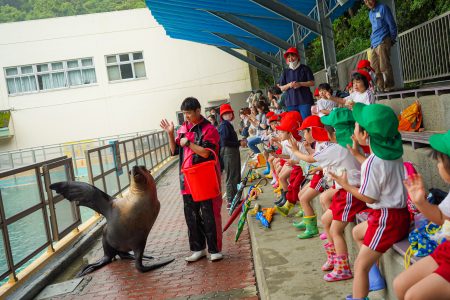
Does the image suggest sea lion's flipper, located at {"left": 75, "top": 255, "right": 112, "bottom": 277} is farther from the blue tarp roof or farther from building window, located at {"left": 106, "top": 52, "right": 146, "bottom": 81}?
building window, located at {"left": 106, "top": 52, "right": 146, "bottom": 81}

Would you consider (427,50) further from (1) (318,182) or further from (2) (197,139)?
(2) (197,139)

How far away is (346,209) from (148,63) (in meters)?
27.0

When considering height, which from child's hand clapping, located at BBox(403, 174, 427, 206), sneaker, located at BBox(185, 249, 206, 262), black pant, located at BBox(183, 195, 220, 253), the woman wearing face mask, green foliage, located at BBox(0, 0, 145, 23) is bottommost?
sneaker, located at BBox(185, 249, 206, 262)

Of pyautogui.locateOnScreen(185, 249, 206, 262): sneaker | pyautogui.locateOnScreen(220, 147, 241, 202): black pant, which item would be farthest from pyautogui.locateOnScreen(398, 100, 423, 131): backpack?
pyautogui.locateOnScreen(220, 147, 241, 202): black pant

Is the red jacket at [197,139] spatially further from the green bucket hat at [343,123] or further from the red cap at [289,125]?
the green bucket hat at [343,123]

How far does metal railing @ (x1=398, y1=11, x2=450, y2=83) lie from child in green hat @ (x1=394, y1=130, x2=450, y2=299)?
16.7 feet

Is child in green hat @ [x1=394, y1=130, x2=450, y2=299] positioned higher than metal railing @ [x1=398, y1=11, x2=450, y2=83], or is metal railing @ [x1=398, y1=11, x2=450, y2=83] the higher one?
metal railing @ [x1=398, y1=11, x2=450, y2=83]

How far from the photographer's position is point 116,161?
12094 mm

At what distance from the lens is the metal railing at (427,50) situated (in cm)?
709

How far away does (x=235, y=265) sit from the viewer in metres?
5.92

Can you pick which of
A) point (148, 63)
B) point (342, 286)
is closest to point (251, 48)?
point (148, 63)

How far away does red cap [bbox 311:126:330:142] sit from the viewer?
15.0 ft

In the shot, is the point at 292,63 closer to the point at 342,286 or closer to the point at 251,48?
the point at 342,286

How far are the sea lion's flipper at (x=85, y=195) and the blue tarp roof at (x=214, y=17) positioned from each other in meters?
7.32
